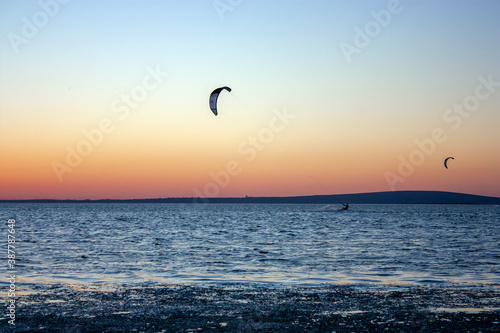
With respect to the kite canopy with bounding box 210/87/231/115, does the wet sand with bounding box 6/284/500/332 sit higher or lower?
lower

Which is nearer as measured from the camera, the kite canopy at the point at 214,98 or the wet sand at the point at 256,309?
the wet sand at the point at 256,309

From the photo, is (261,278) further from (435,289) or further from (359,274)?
(435,289)

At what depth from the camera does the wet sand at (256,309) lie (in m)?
10.0

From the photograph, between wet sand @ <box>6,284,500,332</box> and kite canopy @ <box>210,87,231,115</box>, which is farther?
kite canopy @ <box>210,87,231,115</box>

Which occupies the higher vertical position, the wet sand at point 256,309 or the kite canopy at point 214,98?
the kite canopy at point 214,98

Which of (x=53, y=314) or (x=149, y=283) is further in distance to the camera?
(x=149, y=283)

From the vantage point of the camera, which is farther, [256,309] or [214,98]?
[214,98]

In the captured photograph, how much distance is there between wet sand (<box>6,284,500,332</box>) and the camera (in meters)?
10.0

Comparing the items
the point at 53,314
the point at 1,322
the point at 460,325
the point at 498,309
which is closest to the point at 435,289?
the point at 498,309

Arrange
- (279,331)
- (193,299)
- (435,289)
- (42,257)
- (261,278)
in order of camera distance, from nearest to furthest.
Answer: (279,331)
(193,299)
(435,289)
(261,278)
(42,257)

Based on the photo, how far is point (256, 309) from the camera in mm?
11766

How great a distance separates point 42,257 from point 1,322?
1437cm

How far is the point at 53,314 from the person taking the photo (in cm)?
1099

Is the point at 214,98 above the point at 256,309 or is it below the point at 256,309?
above
